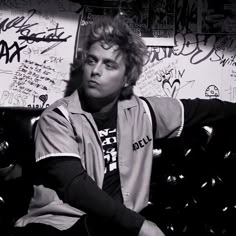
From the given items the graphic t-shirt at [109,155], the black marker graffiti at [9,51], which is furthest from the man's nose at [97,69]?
the black marker graffiti at [9,51]

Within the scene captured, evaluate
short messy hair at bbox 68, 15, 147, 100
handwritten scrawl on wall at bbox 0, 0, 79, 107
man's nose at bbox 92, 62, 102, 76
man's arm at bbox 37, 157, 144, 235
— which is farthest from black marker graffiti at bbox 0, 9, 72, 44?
man's arm at bbox 37, 157, 144, 235

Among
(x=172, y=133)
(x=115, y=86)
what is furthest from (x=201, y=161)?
(x=115, y=86)

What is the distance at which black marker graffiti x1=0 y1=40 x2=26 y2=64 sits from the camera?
1.66m

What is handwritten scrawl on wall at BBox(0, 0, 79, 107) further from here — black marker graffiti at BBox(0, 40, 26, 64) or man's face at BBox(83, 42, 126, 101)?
man's face at BBox(83, 42, 126, 101)

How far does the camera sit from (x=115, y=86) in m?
1.46

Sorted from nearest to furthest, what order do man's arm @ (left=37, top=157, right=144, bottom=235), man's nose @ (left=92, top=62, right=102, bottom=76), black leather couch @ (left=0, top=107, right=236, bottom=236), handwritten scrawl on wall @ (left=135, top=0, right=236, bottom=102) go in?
1. man's arm @ (left=37, top=157, right=144, bottom=235)
2. man's nose @ (left=92, top=62, right=102, bottom=76)
3. black leather couch @ (left=0, top=107, right=236, bottom=236)
4. handwritten scrawl on wall @ (left=135, top=0, right=236, bottom=102)

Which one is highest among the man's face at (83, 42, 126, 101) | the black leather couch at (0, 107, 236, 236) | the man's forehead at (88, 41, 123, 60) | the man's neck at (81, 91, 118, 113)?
the man's forehead at (88, 41, 123, 60)

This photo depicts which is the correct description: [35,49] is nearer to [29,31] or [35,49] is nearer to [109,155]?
[29,31]

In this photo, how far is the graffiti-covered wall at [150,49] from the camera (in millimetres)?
1663

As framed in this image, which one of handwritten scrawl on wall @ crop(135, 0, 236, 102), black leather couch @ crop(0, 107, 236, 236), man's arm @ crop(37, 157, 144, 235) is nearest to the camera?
man's arm @ crop(37, 157, 144, 235)

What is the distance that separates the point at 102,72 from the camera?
4.66ft

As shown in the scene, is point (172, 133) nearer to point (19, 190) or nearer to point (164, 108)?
point (164, 108)

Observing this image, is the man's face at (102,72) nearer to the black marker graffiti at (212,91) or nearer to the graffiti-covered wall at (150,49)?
the graffiti-covered wall at (150,49)

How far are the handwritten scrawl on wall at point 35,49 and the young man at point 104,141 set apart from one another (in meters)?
0.22
